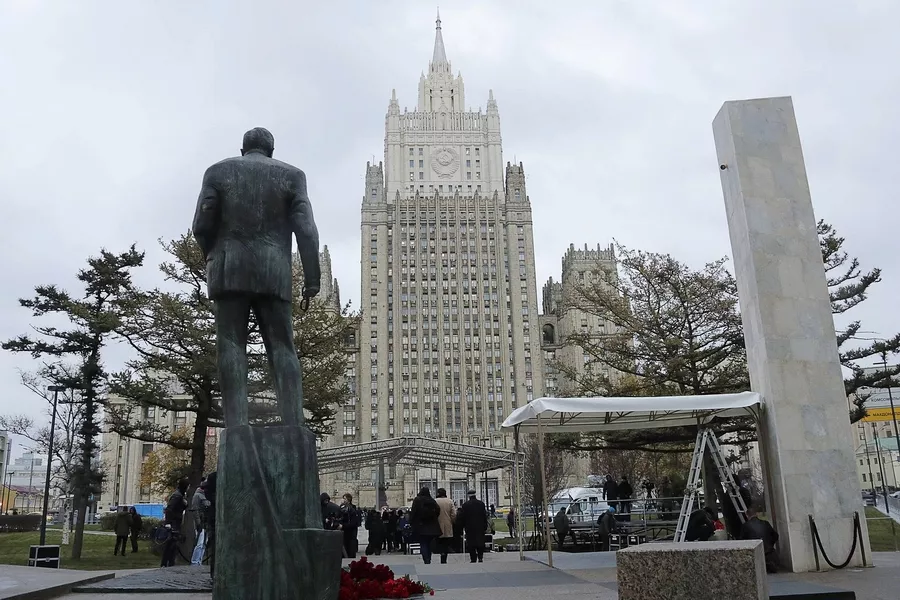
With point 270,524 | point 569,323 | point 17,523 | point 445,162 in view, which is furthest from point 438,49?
point 270,524

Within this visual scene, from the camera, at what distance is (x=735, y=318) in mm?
22141

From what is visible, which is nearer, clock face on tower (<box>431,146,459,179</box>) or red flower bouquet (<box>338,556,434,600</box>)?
red flower bouquet (<box>338,556,434,600</box>)

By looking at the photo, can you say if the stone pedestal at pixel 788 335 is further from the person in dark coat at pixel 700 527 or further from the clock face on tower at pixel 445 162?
the clock face on tower at pixel 445 162

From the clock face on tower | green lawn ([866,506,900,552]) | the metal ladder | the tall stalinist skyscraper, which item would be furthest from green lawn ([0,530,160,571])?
the clock face on tower

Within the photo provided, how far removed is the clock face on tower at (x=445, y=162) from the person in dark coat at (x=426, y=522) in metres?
87.6

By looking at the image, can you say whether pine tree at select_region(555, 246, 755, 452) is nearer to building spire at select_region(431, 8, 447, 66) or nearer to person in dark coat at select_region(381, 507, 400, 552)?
person in dark coat at select_region(381, 507, 400, 552)

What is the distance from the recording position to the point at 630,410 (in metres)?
12.0

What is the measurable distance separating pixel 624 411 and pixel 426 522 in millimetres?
5753

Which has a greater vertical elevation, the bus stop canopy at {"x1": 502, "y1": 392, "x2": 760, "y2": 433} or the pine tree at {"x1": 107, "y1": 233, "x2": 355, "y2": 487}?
the pine tree at {"x1": 107, "y1": 233, "x2": 355, "y2": 487}

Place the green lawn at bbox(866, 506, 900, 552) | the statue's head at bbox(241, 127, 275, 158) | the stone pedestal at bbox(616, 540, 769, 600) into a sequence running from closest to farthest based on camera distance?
the stone pedestal at bbox(616, 540, 769, 600), the statue's head at bbox(241, 127, 275, 158), the green lawn at bbox(866, 506, 900, 552)

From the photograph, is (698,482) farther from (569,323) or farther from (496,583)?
(569,323)

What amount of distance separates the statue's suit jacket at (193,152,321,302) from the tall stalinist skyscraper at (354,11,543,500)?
84.7 meters

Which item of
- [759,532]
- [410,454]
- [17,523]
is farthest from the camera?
[17,523]

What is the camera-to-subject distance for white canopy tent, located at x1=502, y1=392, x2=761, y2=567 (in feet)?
39.2
